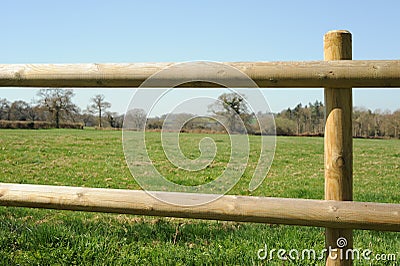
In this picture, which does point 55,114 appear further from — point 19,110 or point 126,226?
point 126,226

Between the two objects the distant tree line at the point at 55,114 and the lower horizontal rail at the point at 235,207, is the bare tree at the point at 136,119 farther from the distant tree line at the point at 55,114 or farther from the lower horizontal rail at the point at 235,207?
the distant tree line at the point at 55,114

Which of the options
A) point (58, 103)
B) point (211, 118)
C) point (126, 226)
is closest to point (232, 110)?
point (211, 118)

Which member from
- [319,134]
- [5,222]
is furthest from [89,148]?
[319,134]

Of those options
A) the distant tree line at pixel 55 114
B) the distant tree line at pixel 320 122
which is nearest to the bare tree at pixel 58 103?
the distant tree line at pixel 55 114

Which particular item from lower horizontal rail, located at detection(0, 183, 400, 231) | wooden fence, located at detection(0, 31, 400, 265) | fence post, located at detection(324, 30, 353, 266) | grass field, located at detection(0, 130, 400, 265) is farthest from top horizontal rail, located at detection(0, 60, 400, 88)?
grass field, located at detection(0, 130, 400, 265)

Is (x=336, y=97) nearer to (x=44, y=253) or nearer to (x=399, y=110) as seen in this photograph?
(x=44, y=253)

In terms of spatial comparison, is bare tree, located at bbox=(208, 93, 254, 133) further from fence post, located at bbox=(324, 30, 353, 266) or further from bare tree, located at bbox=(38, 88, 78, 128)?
bare tree, located at bbox=(38, 88, 78, 128)

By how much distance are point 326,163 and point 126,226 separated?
7.14ft

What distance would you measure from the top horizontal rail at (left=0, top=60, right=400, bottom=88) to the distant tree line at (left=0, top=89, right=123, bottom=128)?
5130mm

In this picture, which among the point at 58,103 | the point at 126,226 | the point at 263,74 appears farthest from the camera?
the point at 58,103

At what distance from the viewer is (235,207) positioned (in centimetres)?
238

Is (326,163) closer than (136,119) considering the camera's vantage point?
Yes

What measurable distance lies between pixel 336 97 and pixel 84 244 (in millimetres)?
2191

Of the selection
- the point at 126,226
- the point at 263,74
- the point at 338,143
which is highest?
the point at 263,74
